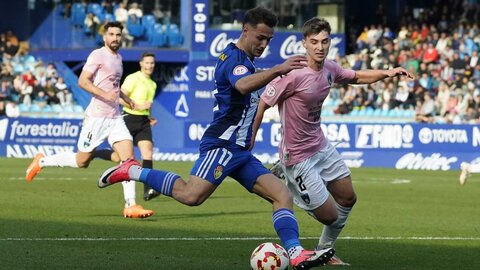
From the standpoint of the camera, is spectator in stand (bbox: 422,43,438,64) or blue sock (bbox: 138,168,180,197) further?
spectator in stand (bbox: 422,43,438,64)

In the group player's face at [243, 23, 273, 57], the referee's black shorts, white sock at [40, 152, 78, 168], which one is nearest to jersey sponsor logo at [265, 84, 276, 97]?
player's face at [243, 23, 273, 57]

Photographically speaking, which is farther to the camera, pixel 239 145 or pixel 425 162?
pixel 425 162

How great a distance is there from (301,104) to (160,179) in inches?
56.4

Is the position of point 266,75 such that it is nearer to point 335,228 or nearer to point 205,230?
point 335,228

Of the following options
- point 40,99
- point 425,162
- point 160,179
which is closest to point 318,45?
point 160,179

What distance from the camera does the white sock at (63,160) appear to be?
1601cm

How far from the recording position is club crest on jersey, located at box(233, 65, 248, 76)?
30.4 feet

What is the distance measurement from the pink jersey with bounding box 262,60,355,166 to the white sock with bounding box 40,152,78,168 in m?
5.97

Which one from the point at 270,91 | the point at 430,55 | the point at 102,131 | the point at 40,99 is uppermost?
the point at 270,91

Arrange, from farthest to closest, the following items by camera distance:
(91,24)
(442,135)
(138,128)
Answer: (91,24), (442,135), (138,128)

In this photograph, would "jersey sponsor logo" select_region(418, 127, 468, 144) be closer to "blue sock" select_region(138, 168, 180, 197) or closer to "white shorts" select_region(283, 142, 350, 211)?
"white shorts" select_region(283, 142, 350, 211)

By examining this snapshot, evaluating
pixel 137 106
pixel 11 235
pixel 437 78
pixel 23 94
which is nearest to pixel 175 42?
pixel 23 94

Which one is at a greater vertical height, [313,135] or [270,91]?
[270,91]

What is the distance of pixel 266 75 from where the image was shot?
29.0ft
